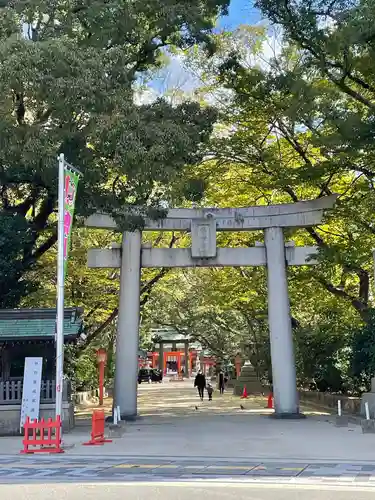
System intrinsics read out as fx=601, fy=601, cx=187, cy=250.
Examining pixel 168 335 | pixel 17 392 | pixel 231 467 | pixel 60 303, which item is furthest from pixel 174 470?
pixel 168 335

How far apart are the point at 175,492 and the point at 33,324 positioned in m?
9.76

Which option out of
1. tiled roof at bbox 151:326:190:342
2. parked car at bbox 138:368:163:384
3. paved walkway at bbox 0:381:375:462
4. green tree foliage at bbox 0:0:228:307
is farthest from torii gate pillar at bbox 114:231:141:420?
parked car at bbox 138:368:163:384

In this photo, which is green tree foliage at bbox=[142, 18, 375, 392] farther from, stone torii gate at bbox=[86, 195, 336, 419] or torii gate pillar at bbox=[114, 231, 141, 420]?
torii gate pillar at bbox=[114, 231, 141, 420]

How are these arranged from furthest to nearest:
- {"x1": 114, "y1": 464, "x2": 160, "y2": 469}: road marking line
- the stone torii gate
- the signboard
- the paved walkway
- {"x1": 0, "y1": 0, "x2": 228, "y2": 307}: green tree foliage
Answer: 1. the signboard
2. the stone torii gate
3. {"x1": 0, "y1": 0, "x2": 228, "y2": 307}: green tree foliage
4. the paved walkway
5. {"x1": 114, "y1": 464, "x2": 160, "y2": 469}: road marking line

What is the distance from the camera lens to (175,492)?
7516mm

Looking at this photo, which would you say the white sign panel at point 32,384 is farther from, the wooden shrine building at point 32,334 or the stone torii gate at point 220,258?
the stone torii gate at point 220,258

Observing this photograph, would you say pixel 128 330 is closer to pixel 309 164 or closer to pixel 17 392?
pixel 17 392

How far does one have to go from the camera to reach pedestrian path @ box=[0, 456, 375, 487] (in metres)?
8.72

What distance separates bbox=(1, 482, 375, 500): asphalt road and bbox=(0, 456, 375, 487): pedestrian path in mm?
586

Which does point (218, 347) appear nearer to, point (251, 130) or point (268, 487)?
point (251, 130)

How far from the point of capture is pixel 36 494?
7.46 m

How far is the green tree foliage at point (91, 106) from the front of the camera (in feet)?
42.9

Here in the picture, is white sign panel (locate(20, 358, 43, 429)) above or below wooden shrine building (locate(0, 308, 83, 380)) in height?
below

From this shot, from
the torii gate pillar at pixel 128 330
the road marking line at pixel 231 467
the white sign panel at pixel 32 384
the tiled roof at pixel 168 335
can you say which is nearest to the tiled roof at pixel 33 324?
the white sign panel at pixel 32 384
